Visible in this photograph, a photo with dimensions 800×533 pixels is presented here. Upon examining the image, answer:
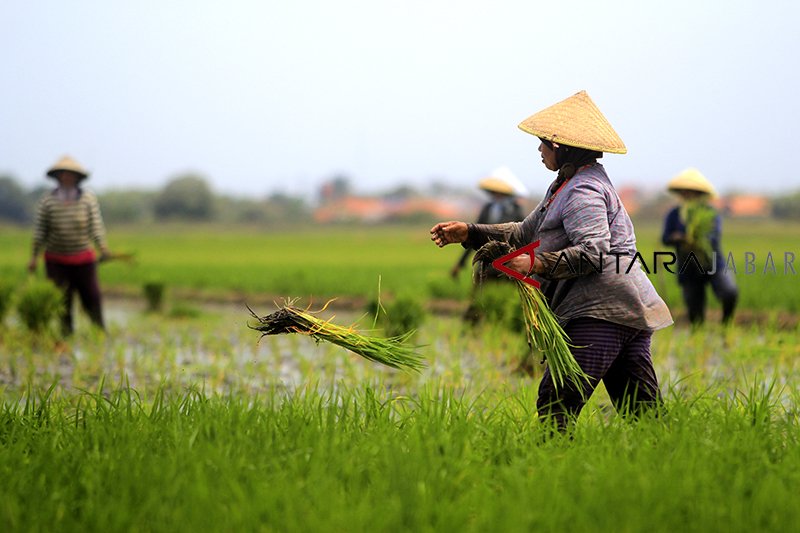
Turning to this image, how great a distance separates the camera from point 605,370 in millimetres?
4242

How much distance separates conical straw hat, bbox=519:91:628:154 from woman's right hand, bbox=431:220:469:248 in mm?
507

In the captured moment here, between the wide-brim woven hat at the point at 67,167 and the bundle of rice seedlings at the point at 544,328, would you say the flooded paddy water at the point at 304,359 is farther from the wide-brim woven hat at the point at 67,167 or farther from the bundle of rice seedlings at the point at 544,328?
the bundle of rice seedlings at the point at 544,328

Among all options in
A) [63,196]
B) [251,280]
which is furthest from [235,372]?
[251,280]

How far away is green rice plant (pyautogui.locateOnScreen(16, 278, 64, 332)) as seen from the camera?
29.9ft

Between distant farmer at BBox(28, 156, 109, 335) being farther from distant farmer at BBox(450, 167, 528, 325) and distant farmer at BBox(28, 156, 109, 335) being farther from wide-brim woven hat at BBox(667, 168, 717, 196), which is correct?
wide-brim woven hat at BBox(667, 168, 717, 196)

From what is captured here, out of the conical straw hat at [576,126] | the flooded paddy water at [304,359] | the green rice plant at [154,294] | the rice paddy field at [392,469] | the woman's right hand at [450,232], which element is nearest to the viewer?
the rice paddy field at [392,469]

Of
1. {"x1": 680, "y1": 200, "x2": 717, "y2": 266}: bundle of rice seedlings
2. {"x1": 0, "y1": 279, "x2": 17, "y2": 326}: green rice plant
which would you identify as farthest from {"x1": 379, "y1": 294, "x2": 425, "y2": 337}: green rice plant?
{"x1": 0, "y1": 279, "x2": 17, "y2": 326}: green rice plant

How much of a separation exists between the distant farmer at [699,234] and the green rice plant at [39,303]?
5.75m

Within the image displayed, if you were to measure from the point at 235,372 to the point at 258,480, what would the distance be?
4.43 m

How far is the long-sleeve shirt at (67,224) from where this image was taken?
30.0 feet

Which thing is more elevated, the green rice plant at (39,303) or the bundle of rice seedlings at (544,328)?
the bundle of rice seedlings at (544,328)

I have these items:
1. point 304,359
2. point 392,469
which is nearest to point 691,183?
point 304,359

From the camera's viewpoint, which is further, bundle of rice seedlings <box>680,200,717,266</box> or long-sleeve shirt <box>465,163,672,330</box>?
bundle of rice seedlings <box>680,200,717,266</box>

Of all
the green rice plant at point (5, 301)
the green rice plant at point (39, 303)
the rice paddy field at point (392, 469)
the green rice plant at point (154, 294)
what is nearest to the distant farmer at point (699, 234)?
the rice paddy field at point (392, 469)
